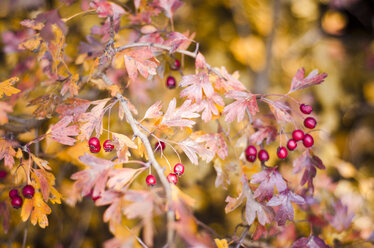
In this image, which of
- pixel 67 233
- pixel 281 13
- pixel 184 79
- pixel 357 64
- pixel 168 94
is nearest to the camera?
pixel 184 79

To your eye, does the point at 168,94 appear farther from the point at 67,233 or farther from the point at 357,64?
the point at 357,64

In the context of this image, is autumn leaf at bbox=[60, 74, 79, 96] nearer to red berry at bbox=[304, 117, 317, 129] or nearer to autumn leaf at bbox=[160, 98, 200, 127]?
autumn leaf at bbox=[160, 98, 200, 127]

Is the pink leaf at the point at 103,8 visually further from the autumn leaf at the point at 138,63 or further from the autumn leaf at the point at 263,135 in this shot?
the autumn leaf at the point at 263,135

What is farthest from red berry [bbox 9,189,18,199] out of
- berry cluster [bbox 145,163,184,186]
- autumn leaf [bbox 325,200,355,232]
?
autumn leaf [bbox 325,200,355,232]

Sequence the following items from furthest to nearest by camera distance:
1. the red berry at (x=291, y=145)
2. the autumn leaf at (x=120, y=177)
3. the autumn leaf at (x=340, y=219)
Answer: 1. the autumn leaf at (x=340, y=219)
2. the red berry at (x=291, y=145)
3. the autumn leaf at (x=120, y=177)

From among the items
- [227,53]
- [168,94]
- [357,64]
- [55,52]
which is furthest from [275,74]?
[55,52]

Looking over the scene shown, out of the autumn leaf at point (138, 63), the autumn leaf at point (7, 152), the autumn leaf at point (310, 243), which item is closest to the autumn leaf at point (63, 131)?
the autumn leaf at point (7, 152)
